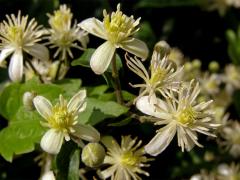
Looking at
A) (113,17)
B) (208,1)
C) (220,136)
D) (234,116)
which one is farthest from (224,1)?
(113,17)

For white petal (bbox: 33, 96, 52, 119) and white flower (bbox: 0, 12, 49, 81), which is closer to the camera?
white petal (bbox: 33, 96, 52, 119)

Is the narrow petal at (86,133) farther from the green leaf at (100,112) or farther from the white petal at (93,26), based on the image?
the white petal at (93,26)

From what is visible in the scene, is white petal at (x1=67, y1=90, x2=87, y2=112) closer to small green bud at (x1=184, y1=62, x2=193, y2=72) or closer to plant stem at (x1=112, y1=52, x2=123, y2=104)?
plant stem at (x1=112, y1=52, x2=123, y2=104)

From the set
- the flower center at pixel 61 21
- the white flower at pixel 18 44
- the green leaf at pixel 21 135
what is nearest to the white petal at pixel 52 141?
the green leaf at pixel 21 135

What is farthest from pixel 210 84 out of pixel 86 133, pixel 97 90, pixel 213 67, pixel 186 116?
pixel 86 133

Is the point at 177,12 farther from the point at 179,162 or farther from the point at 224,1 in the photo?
the point at 179,162

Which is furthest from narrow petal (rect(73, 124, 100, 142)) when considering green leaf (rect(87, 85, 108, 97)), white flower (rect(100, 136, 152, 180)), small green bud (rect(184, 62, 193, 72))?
small green bud (rect(184, 62, 193, 72))
